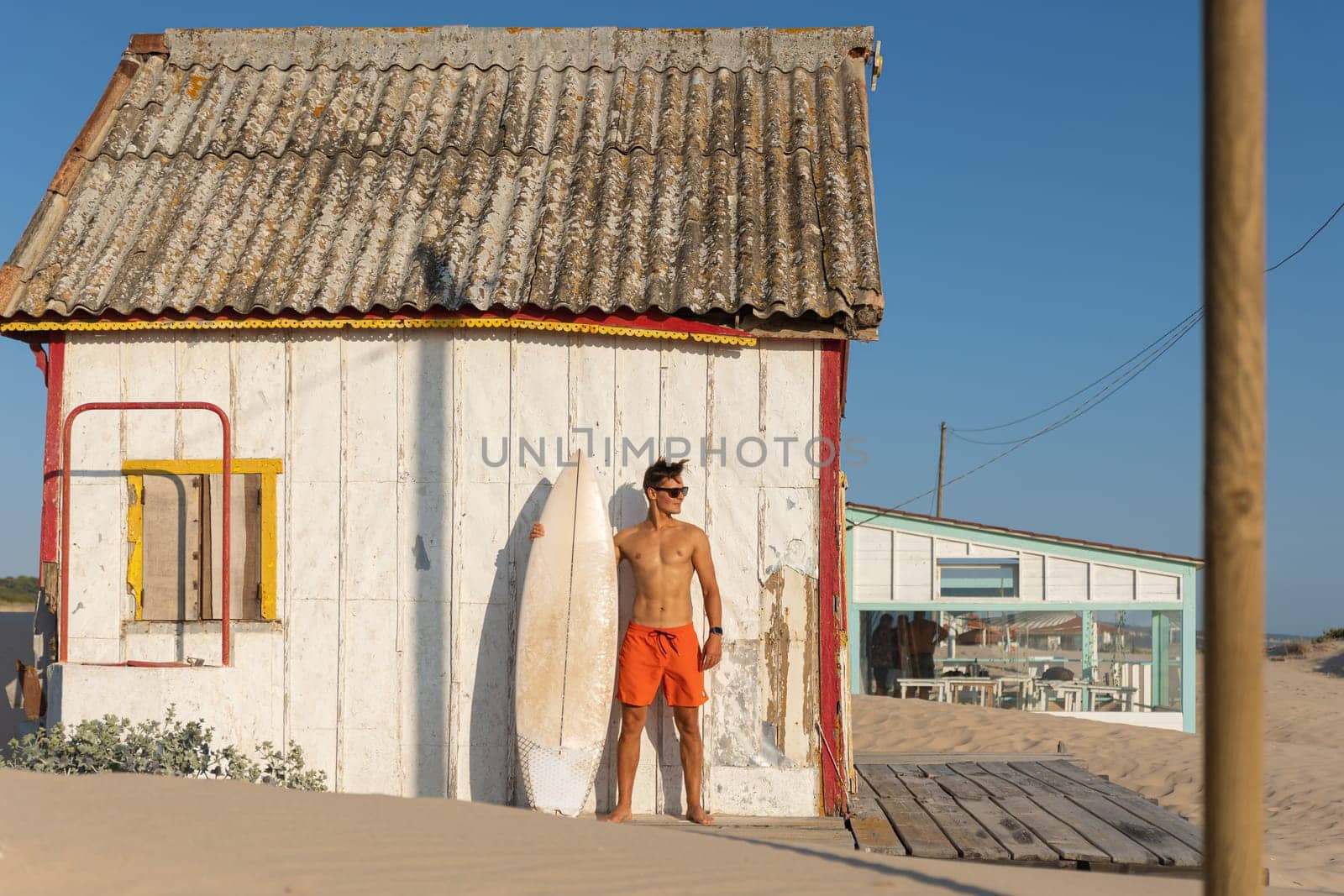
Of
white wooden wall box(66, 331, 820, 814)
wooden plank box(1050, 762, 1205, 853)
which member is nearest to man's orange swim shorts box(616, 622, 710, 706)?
white wooden wall box(66, 331, 820, 814)

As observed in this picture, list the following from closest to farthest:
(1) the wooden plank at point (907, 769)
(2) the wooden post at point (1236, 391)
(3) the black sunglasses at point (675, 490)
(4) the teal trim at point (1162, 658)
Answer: (2) the wooden post at point (1236, 391)
(3) the black sunglasses at point (675, 490)
(1) the wooden plank at point (907, 769)
(4) the teal trim at point (1162, 658)

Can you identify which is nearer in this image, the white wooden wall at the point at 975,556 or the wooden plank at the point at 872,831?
the wooden plank at the point at 872,831

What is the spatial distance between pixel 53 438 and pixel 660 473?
12.1 ft

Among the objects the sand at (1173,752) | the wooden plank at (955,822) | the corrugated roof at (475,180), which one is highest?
the corrugated roof at (475,180)

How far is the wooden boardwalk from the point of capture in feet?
20.9

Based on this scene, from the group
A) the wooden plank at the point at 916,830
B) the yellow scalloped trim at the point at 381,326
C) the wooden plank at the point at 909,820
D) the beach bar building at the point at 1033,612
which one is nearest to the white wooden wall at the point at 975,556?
the beach bar building at the point at 1033,612

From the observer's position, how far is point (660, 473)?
694cm

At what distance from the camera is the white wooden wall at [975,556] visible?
16.5m

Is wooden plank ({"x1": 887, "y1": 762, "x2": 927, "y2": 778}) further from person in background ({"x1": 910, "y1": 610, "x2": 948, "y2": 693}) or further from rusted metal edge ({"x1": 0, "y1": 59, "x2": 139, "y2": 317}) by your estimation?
person in background ({"x1": 910, "y1": 610, "x2": 948, "y2": 693})

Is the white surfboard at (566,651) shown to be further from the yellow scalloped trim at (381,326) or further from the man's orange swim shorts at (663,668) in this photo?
the yellow scalloped trim at (381,326)

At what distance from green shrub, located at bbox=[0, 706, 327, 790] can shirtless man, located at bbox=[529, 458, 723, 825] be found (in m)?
1.84

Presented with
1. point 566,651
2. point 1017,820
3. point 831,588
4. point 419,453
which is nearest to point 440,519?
point 419,453

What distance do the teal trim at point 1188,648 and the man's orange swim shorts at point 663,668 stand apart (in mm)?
11374

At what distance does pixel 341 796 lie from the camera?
19.1ft
